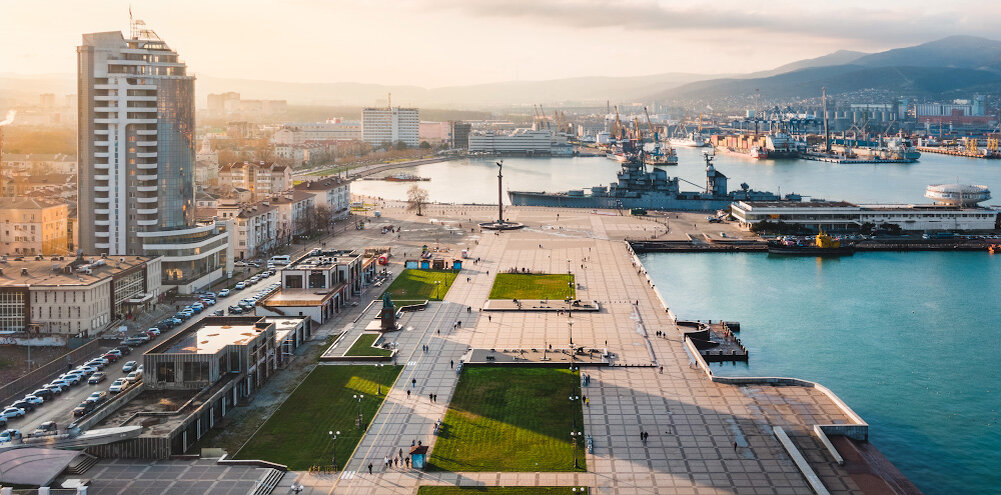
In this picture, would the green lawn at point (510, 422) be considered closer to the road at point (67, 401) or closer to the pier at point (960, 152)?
the road at point (67, 401)

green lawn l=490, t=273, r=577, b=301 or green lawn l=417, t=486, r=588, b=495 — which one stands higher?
green lawn l=490, t=273, r=577, b=301

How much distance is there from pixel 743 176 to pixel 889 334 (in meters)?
74.5

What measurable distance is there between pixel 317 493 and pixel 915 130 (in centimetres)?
20293

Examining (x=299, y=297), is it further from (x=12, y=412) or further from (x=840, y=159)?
(x=840, y=159)

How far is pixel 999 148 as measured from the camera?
142 metres

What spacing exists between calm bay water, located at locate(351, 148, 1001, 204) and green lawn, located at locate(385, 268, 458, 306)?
34529 millimetres

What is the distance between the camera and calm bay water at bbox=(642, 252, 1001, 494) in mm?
22359

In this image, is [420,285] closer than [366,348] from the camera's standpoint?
No

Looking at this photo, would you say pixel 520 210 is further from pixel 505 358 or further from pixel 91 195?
pixel 505 358

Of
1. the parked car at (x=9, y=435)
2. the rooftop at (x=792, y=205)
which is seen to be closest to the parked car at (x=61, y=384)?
the parked car at (x=9, y=435)

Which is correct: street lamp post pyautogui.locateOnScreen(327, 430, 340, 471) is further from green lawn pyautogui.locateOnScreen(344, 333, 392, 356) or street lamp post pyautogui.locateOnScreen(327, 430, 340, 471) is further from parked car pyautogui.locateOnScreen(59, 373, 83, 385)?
parked car pyautogui.locateOnScreen(59, 373, 83, 385)

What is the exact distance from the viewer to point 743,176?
10519 cm

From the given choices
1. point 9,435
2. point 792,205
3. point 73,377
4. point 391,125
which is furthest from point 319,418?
point 391,125

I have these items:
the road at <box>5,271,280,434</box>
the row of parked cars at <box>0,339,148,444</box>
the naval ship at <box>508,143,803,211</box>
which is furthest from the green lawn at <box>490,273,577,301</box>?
the naval ship at <box>508,143,803,211</box>
